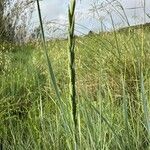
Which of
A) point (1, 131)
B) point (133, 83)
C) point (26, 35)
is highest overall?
point (26, 35)

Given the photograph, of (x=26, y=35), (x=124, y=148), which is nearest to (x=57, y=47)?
(x=26, y=35)

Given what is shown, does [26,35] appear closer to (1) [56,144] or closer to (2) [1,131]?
(2) [1,131]

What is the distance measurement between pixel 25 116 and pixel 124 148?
1.92 meters

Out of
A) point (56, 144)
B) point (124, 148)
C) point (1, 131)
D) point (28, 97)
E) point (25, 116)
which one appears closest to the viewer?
point (124, 148)

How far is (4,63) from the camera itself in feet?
15.3

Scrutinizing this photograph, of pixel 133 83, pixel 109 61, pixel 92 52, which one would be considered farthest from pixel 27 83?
pixel 133 83

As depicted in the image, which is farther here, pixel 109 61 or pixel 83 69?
pixel 83 69

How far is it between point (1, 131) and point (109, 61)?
105 centimetres

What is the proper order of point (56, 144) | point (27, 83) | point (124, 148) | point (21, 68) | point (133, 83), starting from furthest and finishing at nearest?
point (21, 68), point (27, 83), point (133, 83), point (56, 144), point (124, 148)

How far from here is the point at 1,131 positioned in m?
2.72

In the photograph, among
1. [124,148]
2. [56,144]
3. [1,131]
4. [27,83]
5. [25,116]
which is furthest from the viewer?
[27,83]

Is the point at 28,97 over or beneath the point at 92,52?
beneath

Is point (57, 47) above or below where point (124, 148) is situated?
above

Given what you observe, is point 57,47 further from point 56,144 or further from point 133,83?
point 56,144
